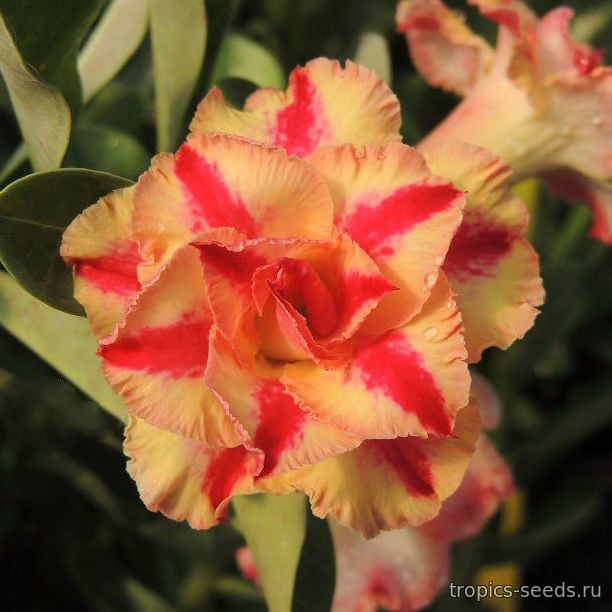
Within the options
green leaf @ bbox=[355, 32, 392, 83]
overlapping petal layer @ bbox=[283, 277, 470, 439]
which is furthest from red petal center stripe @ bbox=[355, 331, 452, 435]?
green leaf @ bbox=[355, 32, 392, 83]

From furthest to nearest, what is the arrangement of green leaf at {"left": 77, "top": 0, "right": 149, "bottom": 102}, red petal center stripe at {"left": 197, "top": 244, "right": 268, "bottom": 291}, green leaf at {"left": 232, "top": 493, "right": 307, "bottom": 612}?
green leaf at {"left": 77, "top": 0, "right": 149, "bottom": 102}, green leaf at {"left": 232, "top": 493, "right": 307, "bottom": 612}, red petal center stripe at {"left": 197, "top": 244, "right": 268, "bottom": 291}

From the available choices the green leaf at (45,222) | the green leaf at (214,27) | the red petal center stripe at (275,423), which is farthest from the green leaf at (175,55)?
the red petal center stripe at (275,423)

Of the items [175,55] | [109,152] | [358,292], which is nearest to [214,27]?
[175,55]

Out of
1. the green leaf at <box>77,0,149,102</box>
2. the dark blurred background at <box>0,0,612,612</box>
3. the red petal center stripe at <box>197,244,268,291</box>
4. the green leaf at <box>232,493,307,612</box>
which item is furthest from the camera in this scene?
the dark blurred background at <box>0,0,612,612</box>

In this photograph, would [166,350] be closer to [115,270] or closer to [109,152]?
[115,270]

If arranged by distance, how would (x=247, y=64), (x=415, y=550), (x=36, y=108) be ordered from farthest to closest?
(x=247, y=64) < (x=415, y=550) < (x=36, y=108)

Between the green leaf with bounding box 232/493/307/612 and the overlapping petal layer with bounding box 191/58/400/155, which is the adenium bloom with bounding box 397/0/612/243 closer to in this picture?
the overlapping petal layer with bounding box 191/58/400/155

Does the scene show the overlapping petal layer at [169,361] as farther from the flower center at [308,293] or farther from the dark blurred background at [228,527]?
the dark blurred background at [228,527]
